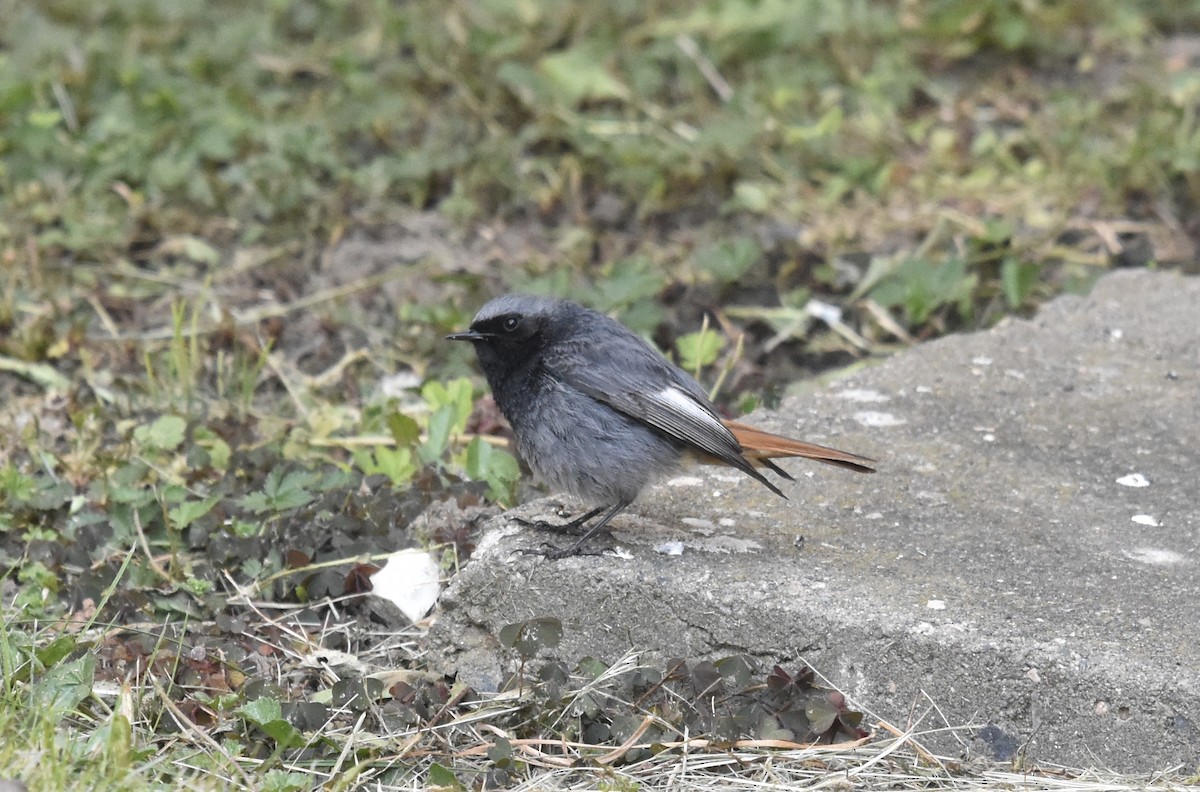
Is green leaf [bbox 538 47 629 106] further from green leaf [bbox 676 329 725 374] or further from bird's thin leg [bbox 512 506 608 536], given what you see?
bird's thin leg [bbox 512 506 608 536]

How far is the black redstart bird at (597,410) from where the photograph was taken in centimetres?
396

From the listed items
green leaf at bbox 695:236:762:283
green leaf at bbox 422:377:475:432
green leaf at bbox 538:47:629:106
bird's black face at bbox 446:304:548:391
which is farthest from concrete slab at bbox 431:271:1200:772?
green leaf at bbox 538:47:629:106

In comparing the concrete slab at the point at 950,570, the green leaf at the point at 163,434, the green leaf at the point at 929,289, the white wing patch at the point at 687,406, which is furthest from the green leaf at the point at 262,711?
the green leaf at the point at 929,289

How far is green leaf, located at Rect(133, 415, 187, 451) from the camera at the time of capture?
15.7ft

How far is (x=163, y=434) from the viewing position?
15.8ft

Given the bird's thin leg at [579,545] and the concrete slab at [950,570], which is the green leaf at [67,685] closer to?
the concrete slab at [950,570]

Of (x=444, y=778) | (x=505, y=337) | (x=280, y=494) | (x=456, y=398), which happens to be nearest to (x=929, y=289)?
(x=456, y=398)

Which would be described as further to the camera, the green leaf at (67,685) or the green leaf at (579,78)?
the green leaf at (579,78)

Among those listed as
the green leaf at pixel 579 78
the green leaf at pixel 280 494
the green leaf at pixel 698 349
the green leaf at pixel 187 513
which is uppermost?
the green leaf at pixel 579 78

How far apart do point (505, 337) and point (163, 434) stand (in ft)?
4.40

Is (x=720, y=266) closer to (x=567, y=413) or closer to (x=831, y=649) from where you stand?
(x=567, y=413)

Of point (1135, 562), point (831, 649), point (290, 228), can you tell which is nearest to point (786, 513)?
point (831, 649)

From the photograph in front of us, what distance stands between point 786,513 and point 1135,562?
94 cm

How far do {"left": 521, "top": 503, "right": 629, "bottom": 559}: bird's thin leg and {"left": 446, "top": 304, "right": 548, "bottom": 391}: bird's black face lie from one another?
19.4 inches
